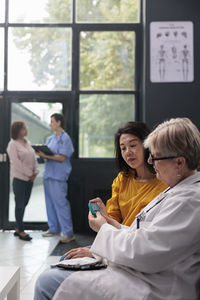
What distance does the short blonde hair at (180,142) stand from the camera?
117 centimetres

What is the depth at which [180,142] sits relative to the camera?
1.16 m

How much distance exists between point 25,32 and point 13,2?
16.9 inches

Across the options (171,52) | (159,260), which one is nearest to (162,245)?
(159,260)

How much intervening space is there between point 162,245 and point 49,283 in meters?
0.45

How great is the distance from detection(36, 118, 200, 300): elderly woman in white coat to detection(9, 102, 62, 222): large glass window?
11.3 feet

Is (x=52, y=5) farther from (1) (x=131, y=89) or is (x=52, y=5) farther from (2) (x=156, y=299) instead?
(2) (x=156, y=299)

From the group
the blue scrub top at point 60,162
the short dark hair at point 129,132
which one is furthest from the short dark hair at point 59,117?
the short dark hair at point 129,132

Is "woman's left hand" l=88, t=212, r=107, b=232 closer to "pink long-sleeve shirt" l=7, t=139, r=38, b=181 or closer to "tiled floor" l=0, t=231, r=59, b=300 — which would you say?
"tiled floor" l=0, t=231, r=59, b=300

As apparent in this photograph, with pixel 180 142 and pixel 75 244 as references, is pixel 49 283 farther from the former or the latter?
pixel 75 244

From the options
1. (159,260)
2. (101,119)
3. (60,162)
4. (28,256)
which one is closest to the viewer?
(159,260)

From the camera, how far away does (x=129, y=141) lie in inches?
74.0

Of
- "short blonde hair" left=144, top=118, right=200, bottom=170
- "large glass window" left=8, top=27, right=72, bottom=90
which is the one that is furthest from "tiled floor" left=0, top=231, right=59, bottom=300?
"large glass window" left=8, top=27, right=72, bottom=90

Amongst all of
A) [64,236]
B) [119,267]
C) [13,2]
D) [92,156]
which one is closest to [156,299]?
[119,267]

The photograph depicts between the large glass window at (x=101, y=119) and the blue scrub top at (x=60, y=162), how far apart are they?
41cm
